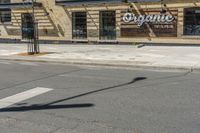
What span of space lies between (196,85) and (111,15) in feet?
54.6

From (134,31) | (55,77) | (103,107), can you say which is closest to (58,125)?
(103,107)

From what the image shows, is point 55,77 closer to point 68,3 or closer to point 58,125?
point 58,125

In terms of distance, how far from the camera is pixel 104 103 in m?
8.84

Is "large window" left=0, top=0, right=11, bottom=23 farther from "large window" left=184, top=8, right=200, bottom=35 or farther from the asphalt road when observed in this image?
the asphalt road

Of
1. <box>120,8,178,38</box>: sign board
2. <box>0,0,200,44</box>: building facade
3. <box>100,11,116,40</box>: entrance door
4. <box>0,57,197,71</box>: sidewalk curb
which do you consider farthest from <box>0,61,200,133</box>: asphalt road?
<box>100,11,116,40</box>: entrance door

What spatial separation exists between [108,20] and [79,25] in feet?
7.64

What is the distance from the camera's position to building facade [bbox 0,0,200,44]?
24.6 m

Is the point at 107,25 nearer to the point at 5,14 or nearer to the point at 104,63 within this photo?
the point at 5,14

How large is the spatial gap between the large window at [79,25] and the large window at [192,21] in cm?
728

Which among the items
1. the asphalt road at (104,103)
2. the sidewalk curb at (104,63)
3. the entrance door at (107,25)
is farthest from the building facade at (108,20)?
the asphalt road at (104,103)

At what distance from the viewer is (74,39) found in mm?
28625

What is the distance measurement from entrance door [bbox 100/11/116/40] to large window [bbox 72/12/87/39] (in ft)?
4.38

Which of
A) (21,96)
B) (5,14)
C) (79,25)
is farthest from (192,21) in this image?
(21,96)

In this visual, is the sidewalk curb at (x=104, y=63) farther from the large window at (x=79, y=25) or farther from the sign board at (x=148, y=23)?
the large window at (x=79, y=25)
